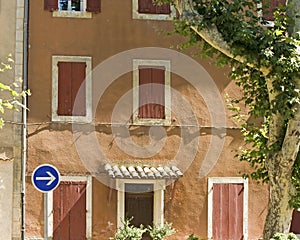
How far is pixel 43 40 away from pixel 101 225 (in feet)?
16.0

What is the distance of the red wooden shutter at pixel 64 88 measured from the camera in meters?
18.7

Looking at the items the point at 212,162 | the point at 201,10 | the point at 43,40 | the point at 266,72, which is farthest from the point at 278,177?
the point at 43,40

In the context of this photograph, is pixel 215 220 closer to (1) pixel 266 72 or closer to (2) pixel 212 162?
(2) pixel 212 162

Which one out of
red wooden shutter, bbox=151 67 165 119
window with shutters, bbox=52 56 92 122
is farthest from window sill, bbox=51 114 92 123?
red wooden shutter, bbox=151 67 165 119

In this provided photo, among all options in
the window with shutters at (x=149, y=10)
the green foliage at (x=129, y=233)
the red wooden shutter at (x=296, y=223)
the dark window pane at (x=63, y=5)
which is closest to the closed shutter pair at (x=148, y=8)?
the window with shutters at (x=149, y=10)

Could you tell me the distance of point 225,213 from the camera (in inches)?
754

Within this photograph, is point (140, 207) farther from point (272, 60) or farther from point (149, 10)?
point (272, 60)

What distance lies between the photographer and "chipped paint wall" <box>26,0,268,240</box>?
61.1 feet

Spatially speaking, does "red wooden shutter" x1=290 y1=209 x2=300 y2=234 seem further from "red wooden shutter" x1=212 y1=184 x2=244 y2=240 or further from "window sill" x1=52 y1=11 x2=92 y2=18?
"window sill" x1=52 y1=11 x2=92 y2=18

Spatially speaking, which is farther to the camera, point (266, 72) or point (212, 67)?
point (212, 67)

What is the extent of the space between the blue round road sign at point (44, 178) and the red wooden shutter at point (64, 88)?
6.05 metres

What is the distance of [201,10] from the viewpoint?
13.1 m

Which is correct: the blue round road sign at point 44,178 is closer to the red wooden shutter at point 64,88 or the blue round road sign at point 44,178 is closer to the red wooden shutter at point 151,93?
the red wooden shutter at point 64,88

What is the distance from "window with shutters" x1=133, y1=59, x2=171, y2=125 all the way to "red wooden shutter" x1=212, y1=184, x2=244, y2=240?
88.5 inches
